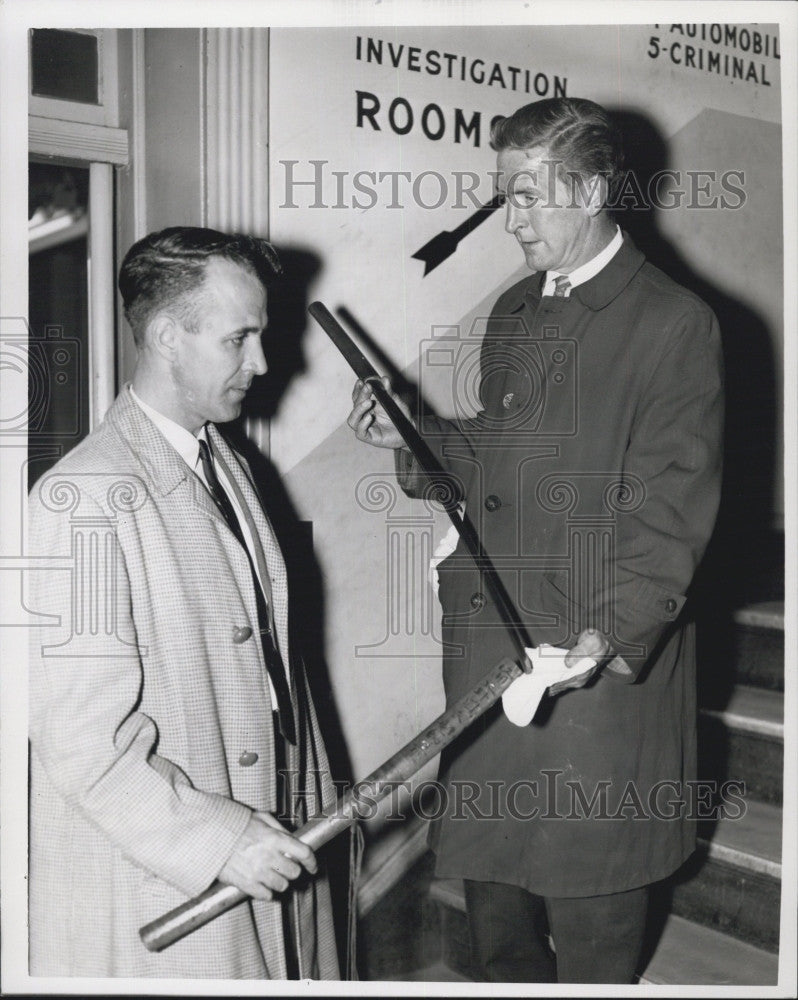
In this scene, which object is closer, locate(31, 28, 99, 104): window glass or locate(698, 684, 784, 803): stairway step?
locate(31, 28, 99, 104): window glass

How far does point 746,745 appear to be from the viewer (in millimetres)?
2215

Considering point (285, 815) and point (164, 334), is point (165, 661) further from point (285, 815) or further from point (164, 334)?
point (164, 334)

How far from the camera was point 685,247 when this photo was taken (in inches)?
103

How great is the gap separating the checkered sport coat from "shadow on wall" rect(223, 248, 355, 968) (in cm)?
42

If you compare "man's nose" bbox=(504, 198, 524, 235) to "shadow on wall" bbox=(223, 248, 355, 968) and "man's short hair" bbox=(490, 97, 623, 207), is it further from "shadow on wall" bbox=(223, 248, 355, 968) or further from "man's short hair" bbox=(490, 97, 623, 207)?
"shadow on wall" bbox=(223, 248, 355, 968)

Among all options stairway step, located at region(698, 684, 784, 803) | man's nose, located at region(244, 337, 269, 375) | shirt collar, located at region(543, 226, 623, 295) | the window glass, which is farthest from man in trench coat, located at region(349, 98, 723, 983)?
the window glass

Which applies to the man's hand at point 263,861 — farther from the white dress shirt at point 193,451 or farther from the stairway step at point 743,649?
the stairway step at point 743,649

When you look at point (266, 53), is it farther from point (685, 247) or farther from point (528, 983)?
point (528, 983)

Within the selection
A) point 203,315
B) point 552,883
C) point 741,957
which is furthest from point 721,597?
point 203,315

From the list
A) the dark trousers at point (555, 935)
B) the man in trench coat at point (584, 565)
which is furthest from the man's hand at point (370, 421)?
the dark trousers at point (555, 935)

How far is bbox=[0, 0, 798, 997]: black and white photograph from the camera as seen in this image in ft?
4.59

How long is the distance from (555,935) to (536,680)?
1.50ft

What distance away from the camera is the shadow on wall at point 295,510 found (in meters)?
1.93

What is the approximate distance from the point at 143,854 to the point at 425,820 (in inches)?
41.4
